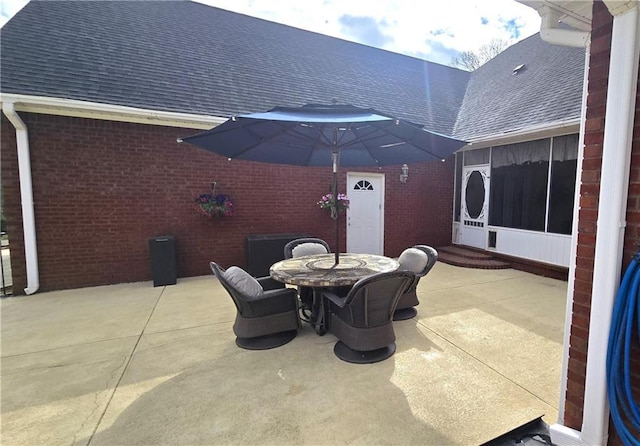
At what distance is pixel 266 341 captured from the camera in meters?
3.26

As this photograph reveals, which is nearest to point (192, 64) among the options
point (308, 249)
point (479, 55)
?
point (308, 249)

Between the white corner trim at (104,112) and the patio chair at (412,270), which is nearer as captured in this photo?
the patio chair at (412,270)

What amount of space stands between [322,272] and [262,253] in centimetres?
296

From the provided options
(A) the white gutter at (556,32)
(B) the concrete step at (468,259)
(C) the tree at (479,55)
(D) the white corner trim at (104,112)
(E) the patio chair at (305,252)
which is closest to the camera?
(A) the white gutter at (556,32)

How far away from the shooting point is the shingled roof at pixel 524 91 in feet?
19.6

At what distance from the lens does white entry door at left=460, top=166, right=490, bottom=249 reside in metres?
7.55

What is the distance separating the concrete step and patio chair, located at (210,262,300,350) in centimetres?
505

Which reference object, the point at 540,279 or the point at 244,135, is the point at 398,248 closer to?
the point at 540,279

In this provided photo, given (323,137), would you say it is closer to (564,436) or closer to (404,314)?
(404,314)

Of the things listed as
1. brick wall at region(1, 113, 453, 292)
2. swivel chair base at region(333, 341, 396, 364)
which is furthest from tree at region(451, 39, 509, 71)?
swivel chair base at region(333, 341, 396, 364)

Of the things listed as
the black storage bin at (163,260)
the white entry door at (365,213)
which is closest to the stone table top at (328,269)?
the black storage bin at (163,260)

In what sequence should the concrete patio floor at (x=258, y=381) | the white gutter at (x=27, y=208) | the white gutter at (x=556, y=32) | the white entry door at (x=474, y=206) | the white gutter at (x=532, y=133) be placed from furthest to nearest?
the white entry door at (x=474, y=206)
the white gutter at (x=532, y=133)
the white gutter at (x=27, y=208)
the concrete patio floor at (x=258, y=381)
the white gutter at (x=556, y=32)

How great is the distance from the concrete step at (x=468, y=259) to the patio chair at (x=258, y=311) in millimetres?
5051

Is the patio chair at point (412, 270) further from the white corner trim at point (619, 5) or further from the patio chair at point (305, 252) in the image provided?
the white corner trim at point (619, 5)
